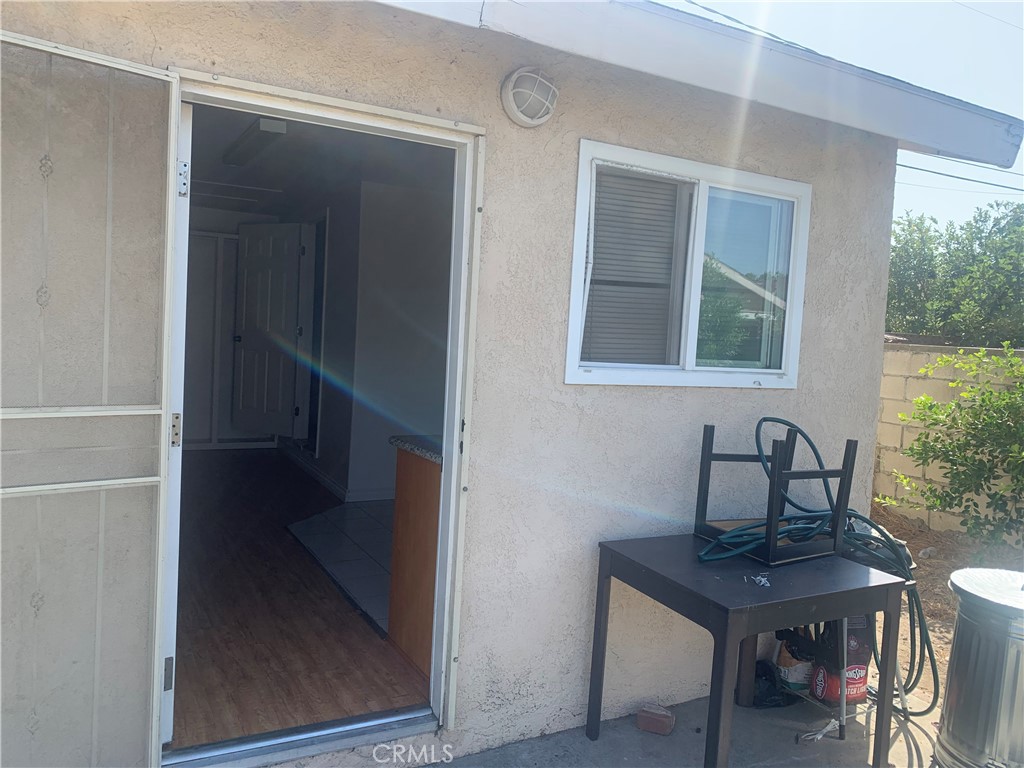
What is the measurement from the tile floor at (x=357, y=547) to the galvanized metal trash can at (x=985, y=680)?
2.51m

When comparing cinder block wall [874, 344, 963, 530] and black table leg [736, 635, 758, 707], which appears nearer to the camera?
black table leg [736, 635, 758, 707]

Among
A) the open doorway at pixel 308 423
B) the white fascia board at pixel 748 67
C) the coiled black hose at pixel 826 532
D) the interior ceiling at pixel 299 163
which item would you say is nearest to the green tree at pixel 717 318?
the coiled black hose at pixel 826 532

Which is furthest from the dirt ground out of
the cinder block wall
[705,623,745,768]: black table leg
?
[705,623,745,768]: black table leg

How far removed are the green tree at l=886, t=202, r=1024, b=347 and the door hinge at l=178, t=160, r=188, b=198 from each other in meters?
12.3

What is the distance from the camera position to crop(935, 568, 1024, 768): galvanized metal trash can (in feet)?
8.84

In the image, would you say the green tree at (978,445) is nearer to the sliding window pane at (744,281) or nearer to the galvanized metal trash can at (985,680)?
the galvanized metal trash can at (985,680)

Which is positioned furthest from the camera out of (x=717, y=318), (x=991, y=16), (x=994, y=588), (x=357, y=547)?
(x=991, y=16)

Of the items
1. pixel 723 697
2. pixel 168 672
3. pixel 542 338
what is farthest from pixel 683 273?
pixel 168 672

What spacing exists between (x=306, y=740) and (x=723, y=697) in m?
1.45

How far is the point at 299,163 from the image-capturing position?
5.28 meters

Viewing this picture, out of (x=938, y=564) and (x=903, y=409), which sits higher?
(x=903, y=409)

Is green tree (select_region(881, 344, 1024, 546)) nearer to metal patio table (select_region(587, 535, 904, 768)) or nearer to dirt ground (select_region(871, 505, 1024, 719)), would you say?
dirt ground (select_region(871, 505, 1024, 719))

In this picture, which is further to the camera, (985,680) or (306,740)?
(985,680)

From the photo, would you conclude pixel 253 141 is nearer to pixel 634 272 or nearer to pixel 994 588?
pixel 634 272
